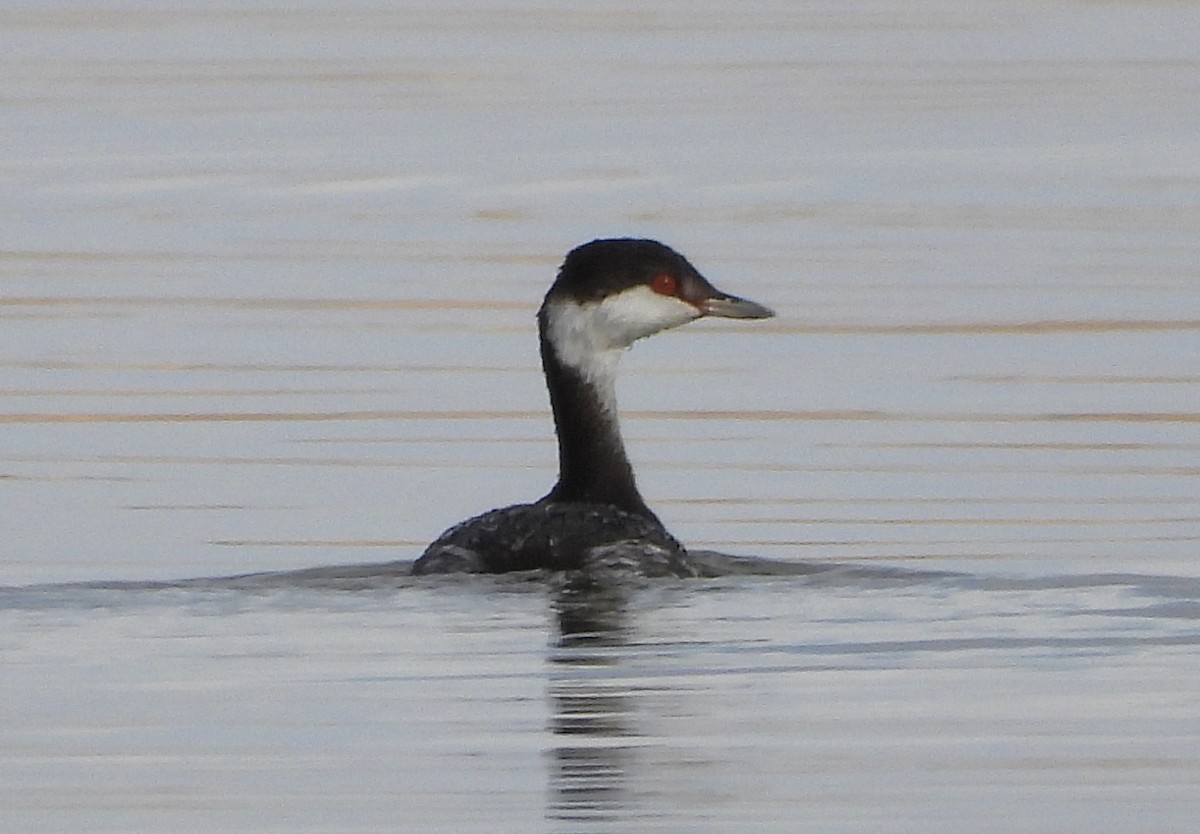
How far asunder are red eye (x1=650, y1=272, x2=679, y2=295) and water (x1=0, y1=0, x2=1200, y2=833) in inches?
32.0

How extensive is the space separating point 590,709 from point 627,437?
583cm

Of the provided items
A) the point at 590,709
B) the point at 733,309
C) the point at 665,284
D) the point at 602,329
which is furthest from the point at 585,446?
the point at 590,709

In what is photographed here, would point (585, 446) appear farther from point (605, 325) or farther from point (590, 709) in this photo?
point (590, 709)

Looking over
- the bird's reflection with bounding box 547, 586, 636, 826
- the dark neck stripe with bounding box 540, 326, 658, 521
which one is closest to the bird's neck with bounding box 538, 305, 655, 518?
the dark neck stripe with bounding box 540, 326, 658, 521

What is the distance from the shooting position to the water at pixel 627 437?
37.3 ft

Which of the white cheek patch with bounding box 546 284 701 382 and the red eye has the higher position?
the red eye

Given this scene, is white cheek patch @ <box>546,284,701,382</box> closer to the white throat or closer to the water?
the white throat

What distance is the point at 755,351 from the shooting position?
64.8 ft

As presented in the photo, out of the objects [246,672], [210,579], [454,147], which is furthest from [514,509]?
[454,147]

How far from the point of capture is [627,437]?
17766 mm

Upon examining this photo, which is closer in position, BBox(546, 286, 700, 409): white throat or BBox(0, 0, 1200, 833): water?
BBox(0, 0, 1200, 833): water

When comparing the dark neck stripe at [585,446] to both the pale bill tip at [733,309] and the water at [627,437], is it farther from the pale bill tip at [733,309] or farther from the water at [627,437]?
the pale bill tip at [733,309]

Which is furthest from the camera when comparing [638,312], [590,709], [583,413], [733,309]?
[733,309]

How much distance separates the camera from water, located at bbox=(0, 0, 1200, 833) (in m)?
11.4
